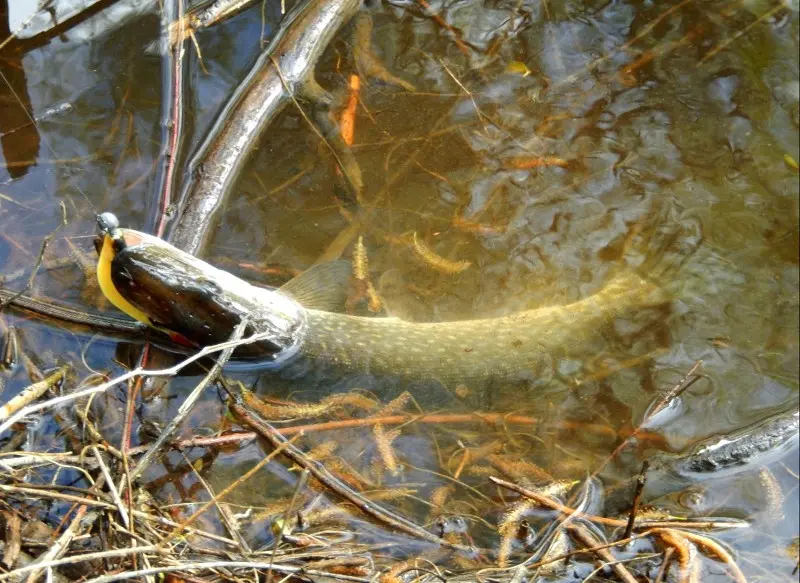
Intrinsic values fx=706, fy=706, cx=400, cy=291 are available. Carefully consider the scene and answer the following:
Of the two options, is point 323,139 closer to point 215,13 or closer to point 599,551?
point 215,13

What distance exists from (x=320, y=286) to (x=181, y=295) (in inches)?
32.4

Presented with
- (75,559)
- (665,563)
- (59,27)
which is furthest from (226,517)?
(59,27)

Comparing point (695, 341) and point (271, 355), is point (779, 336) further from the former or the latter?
point (271, 355)

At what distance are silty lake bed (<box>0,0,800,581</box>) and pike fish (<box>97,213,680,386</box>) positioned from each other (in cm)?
4

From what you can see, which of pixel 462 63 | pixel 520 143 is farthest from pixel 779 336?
pixel 462 63

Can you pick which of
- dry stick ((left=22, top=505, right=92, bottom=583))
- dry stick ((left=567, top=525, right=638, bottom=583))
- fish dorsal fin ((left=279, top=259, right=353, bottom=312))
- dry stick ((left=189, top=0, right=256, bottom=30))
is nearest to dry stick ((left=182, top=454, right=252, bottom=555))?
dry stick ((left=22, top=505, right=92, bottom=583))

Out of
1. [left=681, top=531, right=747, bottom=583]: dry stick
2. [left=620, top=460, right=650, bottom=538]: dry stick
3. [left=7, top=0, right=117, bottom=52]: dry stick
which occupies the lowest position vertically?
[left=681, top=531, right=747, bottom=583]: dry stick

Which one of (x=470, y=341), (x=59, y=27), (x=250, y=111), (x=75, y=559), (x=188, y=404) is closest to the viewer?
(x=75, y=559)

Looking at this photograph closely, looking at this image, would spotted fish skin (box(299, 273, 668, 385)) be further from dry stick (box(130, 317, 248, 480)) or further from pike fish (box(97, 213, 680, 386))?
dry stick (box(130, 317, 248, 480))

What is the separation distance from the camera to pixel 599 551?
120 inches

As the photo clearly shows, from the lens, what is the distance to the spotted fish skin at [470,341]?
12.3ft

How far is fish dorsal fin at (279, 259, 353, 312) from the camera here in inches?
150

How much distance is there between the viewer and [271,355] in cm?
369

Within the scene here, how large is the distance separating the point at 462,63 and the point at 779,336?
101 inches
